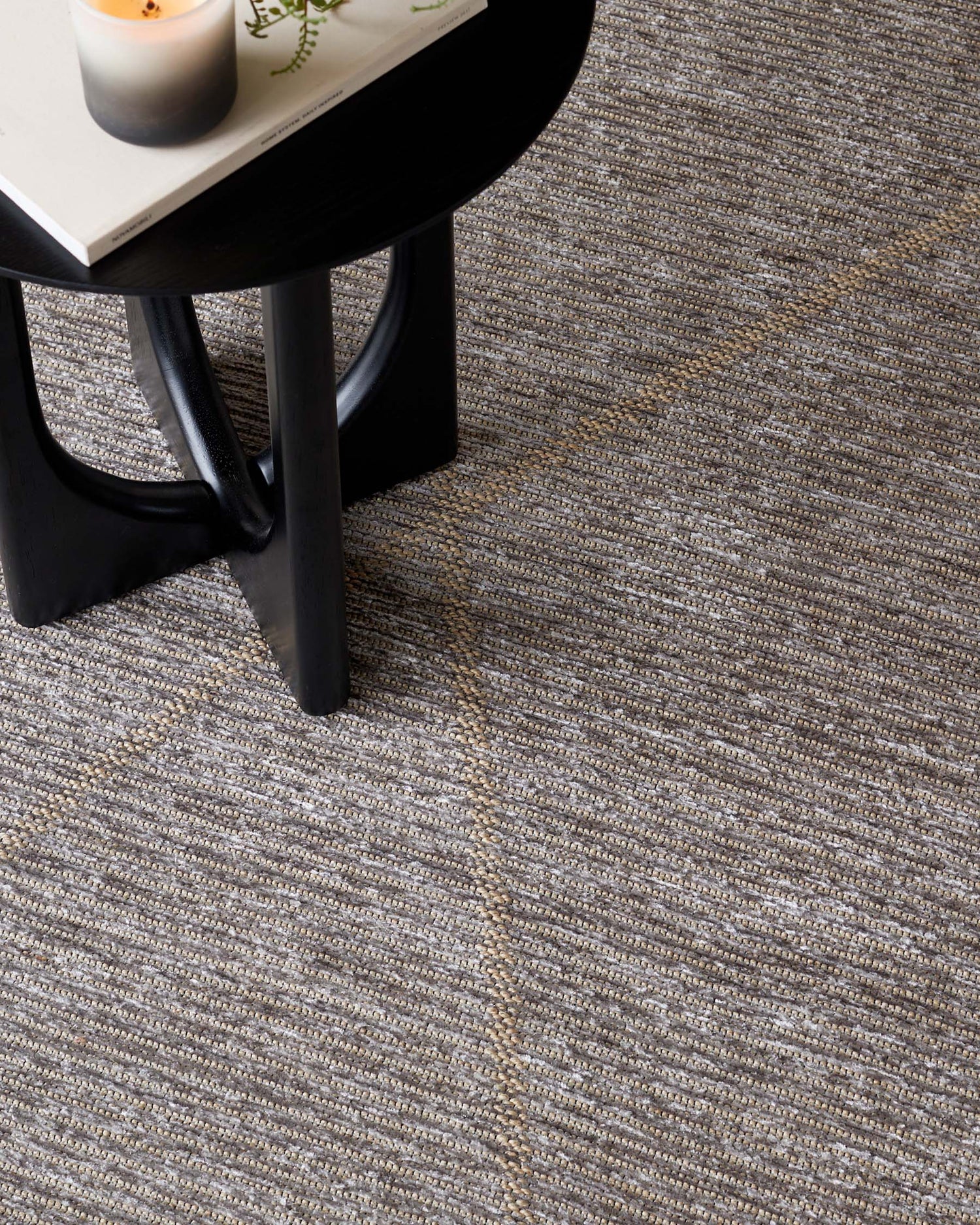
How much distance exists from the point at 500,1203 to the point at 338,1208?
118 millimetres

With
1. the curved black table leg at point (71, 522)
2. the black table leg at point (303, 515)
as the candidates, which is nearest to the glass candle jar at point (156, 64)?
the black table leg at point (303, 515)

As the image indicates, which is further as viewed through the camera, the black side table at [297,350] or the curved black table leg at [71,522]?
the curved black table leg at [71,522]

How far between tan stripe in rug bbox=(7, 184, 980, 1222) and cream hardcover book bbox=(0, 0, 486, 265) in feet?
1.71

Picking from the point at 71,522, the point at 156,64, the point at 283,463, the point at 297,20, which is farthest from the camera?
the point at 71,522

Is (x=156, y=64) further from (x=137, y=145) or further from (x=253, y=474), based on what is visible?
(x=253, y=474)

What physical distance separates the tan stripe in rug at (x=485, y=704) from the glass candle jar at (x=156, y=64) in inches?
21.4

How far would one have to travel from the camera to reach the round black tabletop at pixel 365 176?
3.17ft

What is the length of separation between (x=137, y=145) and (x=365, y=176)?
144 millimetres

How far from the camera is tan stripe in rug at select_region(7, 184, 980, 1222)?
121cm

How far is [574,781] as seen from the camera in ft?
4.44

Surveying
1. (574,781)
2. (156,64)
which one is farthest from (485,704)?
(156,64)

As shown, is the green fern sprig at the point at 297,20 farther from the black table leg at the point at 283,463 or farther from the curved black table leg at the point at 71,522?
the curved black table leg at the point at 71,522

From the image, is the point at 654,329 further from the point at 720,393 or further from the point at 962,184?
the point at 962,184

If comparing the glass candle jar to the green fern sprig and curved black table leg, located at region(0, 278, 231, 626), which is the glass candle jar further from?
curved black table leg, located at region(0, 278, 231, 626)
